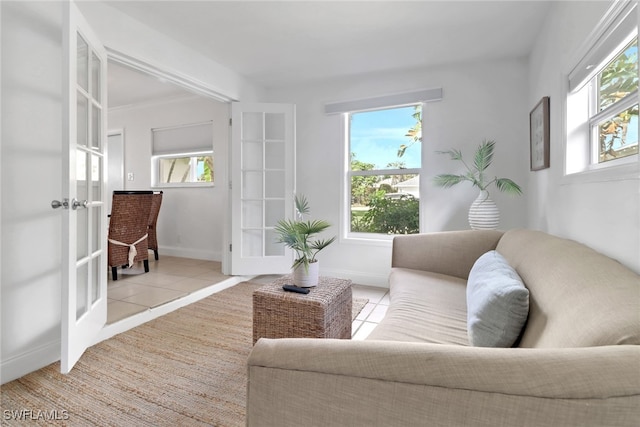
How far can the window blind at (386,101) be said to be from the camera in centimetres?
322

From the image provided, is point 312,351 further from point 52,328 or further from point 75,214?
point 52,328

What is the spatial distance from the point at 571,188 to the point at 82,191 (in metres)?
2.86

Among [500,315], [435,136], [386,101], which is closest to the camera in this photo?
[500,315]

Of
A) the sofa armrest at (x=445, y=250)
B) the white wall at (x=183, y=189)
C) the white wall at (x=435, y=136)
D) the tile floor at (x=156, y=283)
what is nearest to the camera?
the sofa armrest at (x=445, y=250)

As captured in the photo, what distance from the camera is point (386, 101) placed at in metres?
3.38

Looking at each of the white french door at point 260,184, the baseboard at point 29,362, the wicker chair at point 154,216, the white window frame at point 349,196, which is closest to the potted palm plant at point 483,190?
the white window frame at point 349,196

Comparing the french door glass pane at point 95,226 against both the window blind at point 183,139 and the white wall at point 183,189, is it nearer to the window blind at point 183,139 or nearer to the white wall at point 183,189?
the white wall at point 183,189

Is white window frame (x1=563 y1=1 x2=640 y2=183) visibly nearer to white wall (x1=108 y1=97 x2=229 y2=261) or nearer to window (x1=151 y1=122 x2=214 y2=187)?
white wall (x1=108 y1=97 x2=229 y2=261)

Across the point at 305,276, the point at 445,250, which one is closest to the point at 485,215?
the point at 445,250

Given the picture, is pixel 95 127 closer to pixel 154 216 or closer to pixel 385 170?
pixel 154 216

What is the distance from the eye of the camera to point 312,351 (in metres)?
0.69

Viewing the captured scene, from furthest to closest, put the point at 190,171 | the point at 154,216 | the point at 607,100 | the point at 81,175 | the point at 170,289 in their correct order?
the point at 190,171 → the point at 154,216 → the point at 170,289 → the point at 81,175 → the point at 607,100

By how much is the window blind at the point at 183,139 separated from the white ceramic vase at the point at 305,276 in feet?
10.5

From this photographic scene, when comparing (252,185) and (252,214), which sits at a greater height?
(252,185)
